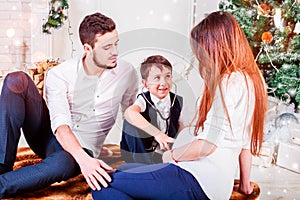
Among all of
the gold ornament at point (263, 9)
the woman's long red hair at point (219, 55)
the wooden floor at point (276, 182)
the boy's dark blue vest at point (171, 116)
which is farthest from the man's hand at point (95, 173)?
the gold ornament at point (263, 9)

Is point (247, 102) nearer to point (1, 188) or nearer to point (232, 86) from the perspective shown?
point (232, 86)

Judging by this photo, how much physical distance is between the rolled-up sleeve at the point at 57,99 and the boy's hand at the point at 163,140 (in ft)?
0.72

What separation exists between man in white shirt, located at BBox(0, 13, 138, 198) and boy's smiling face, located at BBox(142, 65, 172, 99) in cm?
6

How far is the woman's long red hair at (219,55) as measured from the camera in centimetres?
86

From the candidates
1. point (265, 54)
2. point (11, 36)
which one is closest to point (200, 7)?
point (265, 54)

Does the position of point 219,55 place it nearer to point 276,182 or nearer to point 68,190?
point 68,190

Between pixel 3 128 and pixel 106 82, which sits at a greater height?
pixel 106 82

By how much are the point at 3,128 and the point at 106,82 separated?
0.28m

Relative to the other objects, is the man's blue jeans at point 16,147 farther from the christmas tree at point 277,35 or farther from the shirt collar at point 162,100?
the christmas tree at point 277,35

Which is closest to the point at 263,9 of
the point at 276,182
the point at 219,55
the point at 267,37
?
the point at 267,37

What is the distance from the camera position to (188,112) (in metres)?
0.95

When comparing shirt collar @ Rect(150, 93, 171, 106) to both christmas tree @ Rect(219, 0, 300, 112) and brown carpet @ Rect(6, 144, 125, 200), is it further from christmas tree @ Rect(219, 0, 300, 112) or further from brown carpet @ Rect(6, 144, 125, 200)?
christmas tree @ Rect(219, 0, 300, 112)

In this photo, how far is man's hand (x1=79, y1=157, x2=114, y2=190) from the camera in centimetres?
91

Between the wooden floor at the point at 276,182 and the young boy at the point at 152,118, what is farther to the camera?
the wooden floor at the point at 276,182
